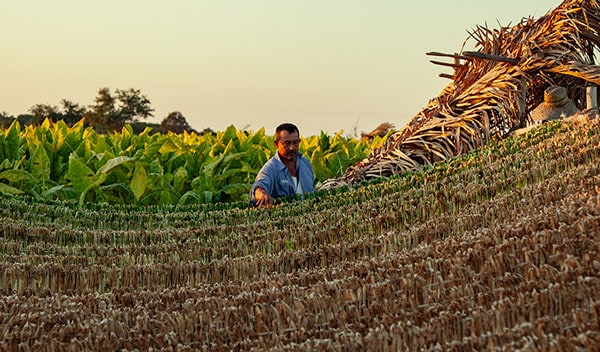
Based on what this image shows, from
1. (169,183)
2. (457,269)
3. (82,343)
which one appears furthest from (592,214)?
(169,183)

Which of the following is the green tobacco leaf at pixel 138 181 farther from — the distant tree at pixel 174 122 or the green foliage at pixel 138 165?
the distant tree at pixel 174 122

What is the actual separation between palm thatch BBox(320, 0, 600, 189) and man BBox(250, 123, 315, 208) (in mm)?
397

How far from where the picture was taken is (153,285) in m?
3.92

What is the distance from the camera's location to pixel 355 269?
3432mm

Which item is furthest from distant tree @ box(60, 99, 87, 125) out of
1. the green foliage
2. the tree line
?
the green foliage

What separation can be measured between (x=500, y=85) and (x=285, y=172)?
2.06 m

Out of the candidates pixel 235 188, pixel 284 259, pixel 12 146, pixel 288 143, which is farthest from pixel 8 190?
pixel 284 259

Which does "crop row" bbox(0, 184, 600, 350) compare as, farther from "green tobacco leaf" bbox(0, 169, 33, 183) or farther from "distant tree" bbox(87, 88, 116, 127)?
"distant tree" bbox(87, 88, 116, 127)

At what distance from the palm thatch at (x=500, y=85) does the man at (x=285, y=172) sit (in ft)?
1.30

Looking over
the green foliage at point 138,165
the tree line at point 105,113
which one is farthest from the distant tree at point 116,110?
the green foliage at point 138,165

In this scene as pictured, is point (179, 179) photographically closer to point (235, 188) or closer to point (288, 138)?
point (235, 188)

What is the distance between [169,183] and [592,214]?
5.96 m

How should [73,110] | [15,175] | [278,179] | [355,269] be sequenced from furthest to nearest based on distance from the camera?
1. [73,110]
2. [15,175]
3. [278,179]
4. [355,269]

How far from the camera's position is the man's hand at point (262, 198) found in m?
5.97
